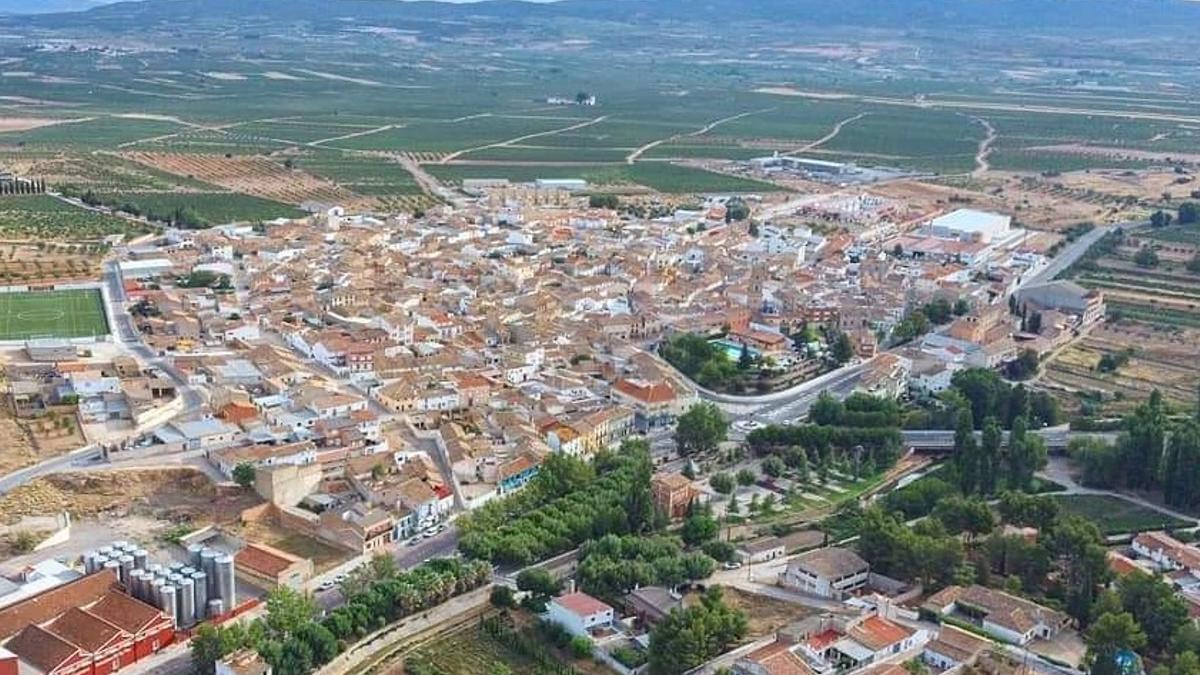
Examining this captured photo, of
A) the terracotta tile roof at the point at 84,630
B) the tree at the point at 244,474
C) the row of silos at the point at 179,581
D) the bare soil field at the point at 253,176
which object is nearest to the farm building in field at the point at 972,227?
the bare soil field at the point at 253,176

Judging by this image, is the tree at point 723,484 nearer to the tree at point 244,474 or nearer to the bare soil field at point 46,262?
the tree at point 244,474

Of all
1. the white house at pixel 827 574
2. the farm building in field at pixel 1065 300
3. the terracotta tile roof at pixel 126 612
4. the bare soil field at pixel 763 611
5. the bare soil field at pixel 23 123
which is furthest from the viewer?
the bare soil field at pixel 23 123

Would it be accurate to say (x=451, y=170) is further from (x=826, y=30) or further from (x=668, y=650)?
(x=826, y=30)

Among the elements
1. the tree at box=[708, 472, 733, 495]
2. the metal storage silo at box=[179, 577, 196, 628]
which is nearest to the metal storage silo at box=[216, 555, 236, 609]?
the metal storage silo at box=[179, 577, 196, 628]

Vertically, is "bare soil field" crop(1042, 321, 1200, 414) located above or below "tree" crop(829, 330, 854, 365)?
below

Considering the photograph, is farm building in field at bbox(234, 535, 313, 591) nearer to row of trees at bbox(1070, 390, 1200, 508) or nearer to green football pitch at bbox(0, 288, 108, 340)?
green football pitch at bbox(0, 288, 108, 340)

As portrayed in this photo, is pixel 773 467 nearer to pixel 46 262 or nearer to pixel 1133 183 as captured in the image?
pixel 46 262
